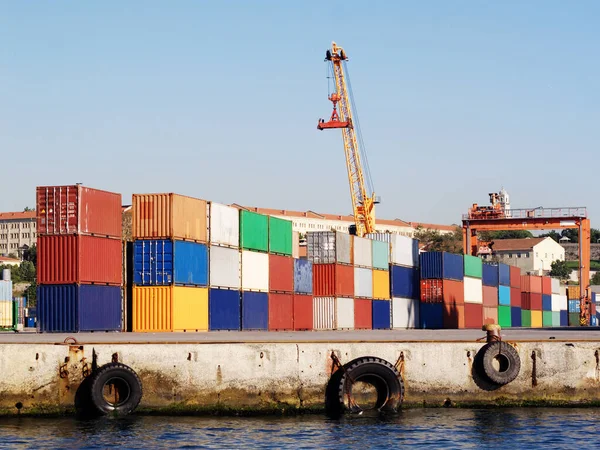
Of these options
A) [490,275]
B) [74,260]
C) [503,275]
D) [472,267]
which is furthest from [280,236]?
[503,275]

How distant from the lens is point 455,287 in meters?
80.8

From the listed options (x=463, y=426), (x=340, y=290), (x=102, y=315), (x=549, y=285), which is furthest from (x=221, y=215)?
(x=549, y=285)

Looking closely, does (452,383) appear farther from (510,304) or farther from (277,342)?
(510,304)

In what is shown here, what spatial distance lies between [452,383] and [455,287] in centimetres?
4927

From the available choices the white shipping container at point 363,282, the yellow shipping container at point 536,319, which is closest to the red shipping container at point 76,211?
the white shipping container at point 363,282

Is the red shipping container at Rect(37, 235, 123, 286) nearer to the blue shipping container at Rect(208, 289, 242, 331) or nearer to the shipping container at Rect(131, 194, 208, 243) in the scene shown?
the shipping container at Rect(131, 194, 208, 243)

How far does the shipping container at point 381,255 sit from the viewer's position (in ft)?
236

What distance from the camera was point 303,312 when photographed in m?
61.9

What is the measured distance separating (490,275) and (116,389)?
213 ft

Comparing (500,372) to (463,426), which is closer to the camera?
(463,426)

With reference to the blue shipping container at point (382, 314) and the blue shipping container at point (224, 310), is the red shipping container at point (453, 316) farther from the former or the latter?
the blue shipping container at point (224, 310)

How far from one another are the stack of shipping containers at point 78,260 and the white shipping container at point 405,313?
98.6 feet

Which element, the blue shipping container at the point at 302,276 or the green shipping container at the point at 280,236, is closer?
the green shipping container at the point at 280,236

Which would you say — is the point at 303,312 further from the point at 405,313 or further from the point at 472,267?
the point at 472,267
